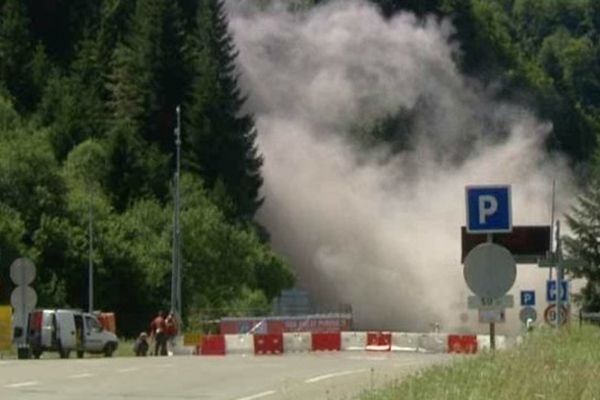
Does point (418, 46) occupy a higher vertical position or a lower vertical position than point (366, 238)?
higher

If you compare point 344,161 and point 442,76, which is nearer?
point 344,161

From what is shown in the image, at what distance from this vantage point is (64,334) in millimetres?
59438

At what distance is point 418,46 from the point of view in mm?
117312

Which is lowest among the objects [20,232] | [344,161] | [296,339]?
[296,339]

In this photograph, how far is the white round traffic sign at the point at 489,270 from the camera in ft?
84.2

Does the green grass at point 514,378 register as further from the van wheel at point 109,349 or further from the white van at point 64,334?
the van wheel at point 109,349

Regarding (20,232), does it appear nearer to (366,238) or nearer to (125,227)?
(125,227)

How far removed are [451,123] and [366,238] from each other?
15156 millimetres

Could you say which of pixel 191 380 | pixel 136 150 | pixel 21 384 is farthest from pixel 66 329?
pixel 136 150

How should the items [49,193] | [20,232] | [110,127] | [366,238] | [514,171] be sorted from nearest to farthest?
[20,232], [49,193], [110,127], [366,238], [514,171]

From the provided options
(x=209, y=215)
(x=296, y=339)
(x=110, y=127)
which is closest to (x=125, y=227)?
(x=209, y=215)

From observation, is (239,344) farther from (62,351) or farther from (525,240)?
(525,240)

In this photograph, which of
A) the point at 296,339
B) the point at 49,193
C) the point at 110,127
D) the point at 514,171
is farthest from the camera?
the point at 514,171

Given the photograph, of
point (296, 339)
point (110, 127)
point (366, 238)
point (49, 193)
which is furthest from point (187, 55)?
point (296, 339)
